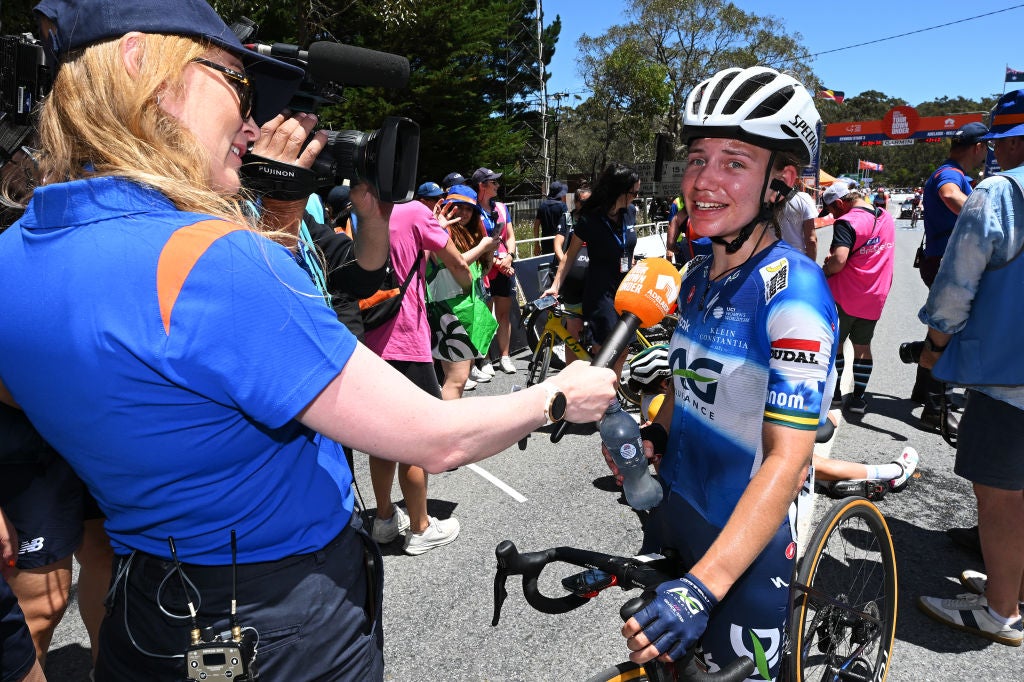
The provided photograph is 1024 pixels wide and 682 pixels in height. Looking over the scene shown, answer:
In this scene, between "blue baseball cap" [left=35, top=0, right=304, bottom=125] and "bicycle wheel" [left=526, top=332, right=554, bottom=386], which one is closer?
"blue baseball cap" [left=35, top=0, right=304, bottom=125]

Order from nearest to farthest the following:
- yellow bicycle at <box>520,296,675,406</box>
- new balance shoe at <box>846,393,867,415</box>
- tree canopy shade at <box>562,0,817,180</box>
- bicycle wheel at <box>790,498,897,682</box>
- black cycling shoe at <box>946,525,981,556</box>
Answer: bicycle wheel at <box>790,498,897,682</box> < black cycling shoe at <box>946,525,981,556</box> < new balance shoe at <box>846,393,867,415</box> < yellow bicycle at <box>520,296,675,406</box> < tree canopy shade at <box>562,0,817,180</box>

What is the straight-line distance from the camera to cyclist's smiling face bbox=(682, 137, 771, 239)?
189cm

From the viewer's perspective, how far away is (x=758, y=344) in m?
1.74

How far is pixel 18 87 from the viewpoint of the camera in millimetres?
1917

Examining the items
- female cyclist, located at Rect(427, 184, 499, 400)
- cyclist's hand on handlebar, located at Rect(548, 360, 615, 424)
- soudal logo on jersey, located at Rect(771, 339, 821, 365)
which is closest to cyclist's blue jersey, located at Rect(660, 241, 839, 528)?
soudal logo on jersey, located at Rect(771, 339, 821, 365)

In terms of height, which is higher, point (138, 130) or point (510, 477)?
point (138, 130)

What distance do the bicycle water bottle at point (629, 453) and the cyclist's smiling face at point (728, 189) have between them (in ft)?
2.11

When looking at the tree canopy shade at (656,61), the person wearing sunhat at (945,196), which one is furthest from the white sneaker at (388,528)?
the tree canopy shade at (656,61)

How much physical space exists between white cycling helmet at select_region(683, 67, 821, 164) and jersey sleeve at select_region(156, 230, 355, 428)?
1.33 m

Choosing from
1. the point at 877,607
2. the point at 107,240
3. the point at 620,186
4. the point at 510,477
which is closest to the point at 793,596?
the point at 877,607

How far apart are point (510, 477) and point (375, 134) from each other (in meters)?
3.65

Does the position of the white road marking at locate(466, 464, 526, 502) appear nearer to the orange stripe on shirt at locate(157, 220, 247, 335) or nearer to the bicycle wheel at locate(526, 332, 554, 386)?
the bicycle wheel at locate(526, 332, 554, 386)

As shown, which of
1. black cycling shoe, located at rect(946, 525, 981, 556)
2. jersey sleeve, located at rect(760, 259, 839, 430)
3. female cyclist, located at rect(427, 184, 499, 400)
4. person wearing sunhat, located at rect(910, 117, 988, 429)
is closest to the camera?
jersey sleeve, located at rect(760, 259, 839, 430)

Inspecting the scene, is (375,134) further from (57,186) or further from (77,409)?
(77,409)
